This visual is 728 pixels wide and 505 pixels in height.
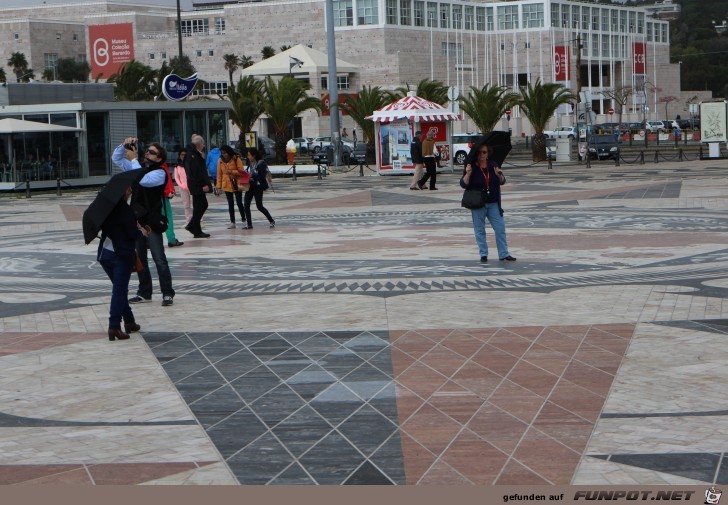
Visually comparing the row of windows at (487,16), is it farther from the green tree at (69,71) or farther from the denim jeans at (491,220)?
the denim jeans at (491,220)

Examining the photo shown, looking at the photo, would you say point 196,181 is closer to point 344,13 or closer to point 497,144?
point 497,144

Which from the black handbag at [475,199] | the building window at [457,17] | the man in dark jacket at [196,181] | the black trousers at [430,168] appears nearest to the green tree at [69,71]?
the building window at [457,17]

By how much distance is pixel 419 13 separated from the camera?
3706 inches

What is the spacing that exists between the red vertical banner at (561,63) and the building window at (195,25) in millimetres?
34946

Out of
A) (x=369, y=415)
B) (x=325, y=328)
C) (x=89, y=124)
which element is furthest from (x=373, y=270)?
(x=89, y=124)

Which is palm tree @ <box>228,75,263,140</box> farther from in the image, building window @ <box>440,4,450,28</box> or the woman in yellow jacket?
building window @ <box>440,4,450,28</box>

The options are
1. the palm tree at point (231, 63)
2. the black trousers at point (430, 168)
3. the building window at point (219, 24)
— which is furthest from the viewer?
the building window at point (219, 24)

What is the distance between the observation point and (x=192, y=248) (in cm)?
1734

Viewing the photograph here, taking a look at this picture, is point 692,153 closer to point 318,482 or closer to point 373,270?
point 373,270

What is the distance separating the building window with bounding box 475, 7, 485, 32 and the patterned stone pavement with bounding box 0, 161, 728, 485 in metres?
85.7

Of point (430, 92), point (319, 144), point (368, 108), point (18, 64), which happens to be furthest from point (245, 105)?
point (18, 64)

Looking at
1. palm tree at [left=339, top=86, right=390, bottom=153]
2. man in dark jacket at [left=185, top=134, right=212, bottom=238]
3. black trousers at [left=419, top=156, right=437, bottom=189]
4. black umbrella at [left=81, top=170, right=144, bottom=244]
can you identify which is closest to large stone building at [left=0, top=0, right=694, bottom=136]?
palm tree at [left=339, top=86, right=390, bottom=153]

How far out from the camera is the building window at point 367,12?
90.6 m

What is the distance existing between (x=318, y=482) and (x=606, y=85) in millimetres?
105681
